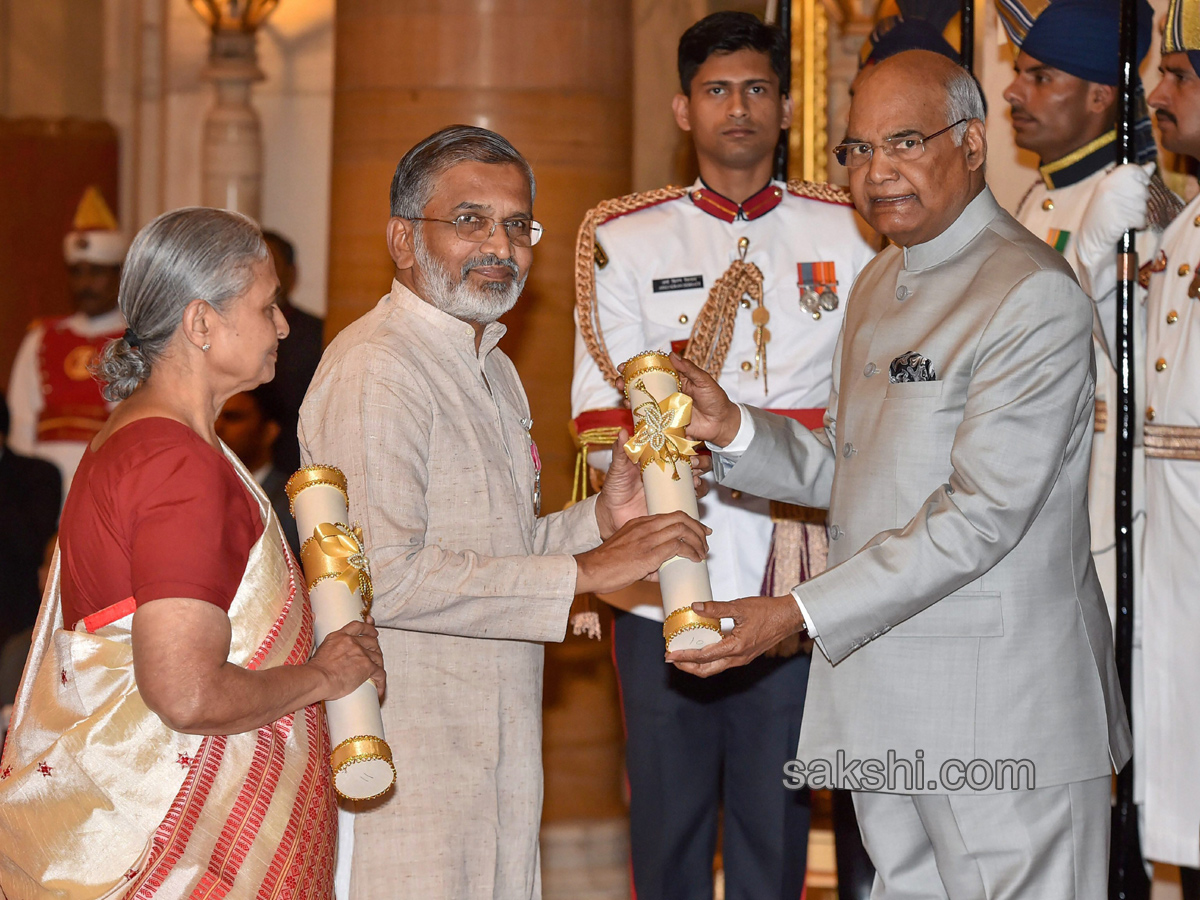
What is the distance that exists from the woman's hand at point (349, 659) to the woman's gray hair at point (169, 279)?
0.52 meters

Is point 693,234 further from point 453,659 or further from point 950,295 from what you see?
point 453,659

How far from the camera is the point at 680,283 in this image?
3.61 m

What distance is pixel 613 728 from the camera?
4.79m

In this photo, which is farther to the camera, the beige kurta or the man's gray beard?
the man's gray beard

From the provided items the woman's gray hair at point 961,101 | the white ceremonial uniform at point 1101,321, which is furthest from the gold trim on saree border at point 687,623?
the white ceremonial uniform at point 1101,321

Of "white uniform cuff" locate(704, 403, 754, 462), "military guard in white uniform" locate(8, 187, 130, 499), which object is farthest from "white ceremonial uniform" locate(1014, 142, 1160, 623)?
"military guard in white uniform" locate(8, 187, 130, 499)

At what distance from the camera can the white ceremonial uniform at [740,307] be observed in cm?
354

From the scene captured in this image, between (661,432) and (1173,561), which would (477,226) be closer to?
(661,432)

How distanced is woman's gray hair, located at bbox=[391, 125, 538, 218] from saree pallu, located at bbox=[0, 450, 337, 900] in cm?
68

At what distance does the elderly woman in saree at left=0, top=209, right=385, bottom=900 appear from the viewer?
2.17m

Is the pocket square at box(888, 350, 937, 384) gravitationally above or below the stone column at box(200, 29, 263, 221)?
below

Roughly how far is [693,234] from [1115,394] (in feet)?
3.76

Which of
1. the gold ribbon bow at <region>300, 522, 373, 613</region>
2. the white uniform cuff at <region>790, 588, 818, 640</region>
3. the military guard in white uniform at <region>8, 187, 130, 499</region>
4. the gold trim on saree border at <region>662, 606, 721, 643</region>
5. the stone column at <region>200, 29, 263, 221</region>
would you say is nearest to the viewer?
the gold ribbon bow at <region>300, 522, 373, 613</region>

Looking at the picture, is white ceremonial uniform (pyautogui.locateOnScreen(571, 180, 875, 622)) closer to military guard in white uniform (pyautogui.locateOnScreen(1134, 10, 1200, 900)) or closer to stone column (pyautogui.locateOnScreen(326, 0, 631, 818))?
military guard in white uniform (pyautogui.locateOnScreen(1134, 10, 1200, 900))
